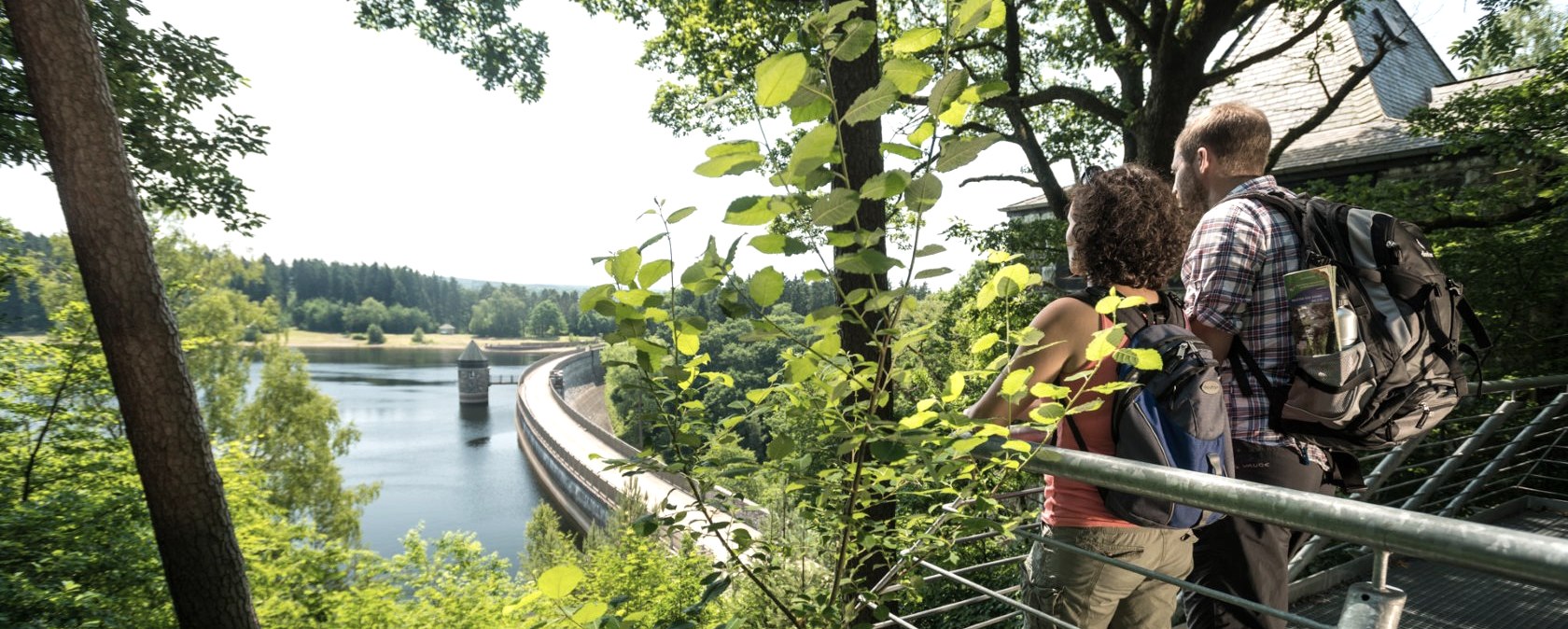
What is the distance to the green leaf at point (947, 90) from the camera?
0.85 metres

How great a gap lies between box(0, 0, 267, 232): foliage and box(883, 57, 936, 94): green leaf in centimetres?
856

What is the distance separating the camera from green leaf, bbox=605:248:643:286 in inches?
36.5

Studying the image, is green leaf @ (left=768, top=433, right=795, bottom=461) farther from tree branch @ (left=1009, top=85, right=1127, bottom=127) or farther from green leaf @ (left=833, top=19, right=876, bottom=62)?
tree branch @ (left=1009, top=85, right=1127, bottom=127)

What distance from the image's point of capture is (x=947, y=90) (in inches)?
33.9

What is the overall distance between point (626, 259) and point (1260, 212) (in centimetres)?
132

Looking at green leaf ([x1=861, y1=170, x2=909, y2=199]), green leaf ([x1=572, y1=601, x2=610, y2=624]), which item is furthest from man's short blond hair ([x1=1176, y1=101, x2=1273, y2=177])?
green leaf ([x1=572, y1=601, x2=610, y2=624])

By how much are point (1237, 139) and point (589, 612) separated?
161 cm

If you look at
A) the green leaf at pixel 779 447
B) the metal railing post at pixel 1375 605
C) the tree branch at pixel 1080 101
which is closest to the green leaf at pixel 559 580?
the green leaf at pixel 779 447

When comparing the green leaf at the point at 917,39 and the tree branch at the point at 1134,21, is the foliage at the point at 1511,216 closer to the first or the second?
the tree branch at the point at 1134,21

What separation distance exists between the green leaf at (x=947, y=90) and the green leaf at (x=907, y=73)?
30 mm

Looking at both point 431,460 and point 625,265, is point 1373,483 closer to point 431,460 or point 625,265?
point 625,265

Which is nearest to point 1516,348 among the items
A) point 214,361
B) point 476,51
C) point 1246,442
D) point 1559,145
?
point 1559,145

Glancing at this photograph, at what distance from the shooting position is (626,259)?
3.07 feet

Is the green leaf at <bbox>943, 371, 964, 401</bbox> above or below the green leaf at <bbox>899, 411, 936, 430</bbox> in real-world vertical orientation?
above
